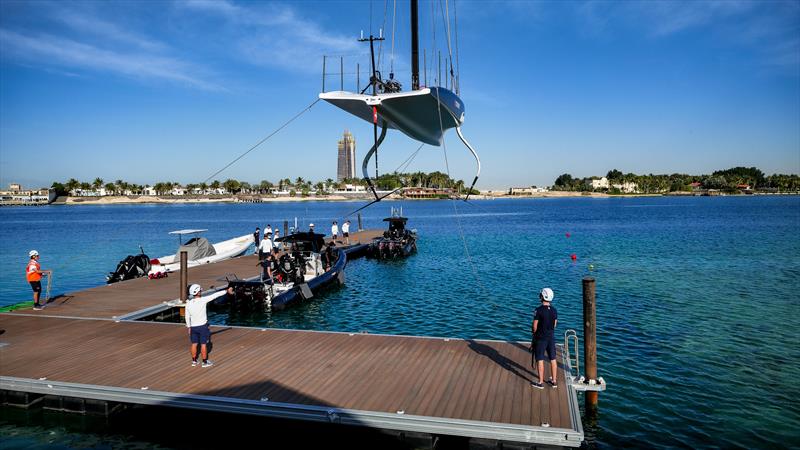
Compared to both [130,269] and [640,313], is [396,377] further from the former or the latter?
[130,269]

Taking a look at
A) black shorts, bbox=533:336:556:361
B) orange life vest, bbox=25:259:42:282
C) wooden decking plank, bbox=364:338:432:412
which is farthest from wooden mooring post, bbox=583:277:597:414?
orange life vest, bbox=25:259:42:282

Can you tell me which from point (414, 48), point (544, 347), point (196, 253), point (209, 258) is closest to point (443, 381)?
point (544, 347)

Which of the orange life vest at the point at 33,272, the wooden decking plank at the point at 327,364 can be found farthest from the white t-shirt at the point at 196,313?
the orange life vest at the point at 33,272

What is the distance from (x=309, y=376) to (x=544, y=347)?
506 centimetres

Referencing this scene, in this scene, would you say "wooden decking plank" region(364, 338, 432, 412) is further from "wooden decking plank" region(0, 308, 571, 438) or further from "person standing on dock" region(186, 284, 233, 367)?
"person standing on dock" region(186, 284, 233, 367)

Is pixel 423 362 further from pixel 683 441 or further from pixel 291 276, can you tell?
pixel 291 276

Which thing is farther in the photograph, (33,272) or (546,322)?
(33,272)

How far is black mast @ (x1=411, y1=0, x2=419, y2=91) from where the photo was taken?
13320mm

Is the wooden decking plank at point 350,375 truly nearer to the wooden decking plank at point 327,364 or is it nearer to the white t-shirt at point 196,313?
the wooden decking plank at point 327,364

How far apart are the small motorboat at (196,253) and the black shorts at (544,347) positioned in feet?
59.7

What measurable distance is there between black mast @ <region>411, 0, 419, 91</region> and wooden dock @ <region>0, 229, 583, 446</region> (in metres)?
7.16

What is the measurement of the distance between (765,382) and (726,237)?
4815 cm

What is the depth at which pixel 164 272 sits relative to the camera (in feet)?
81.7

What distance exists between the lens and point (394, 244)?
128 ft
